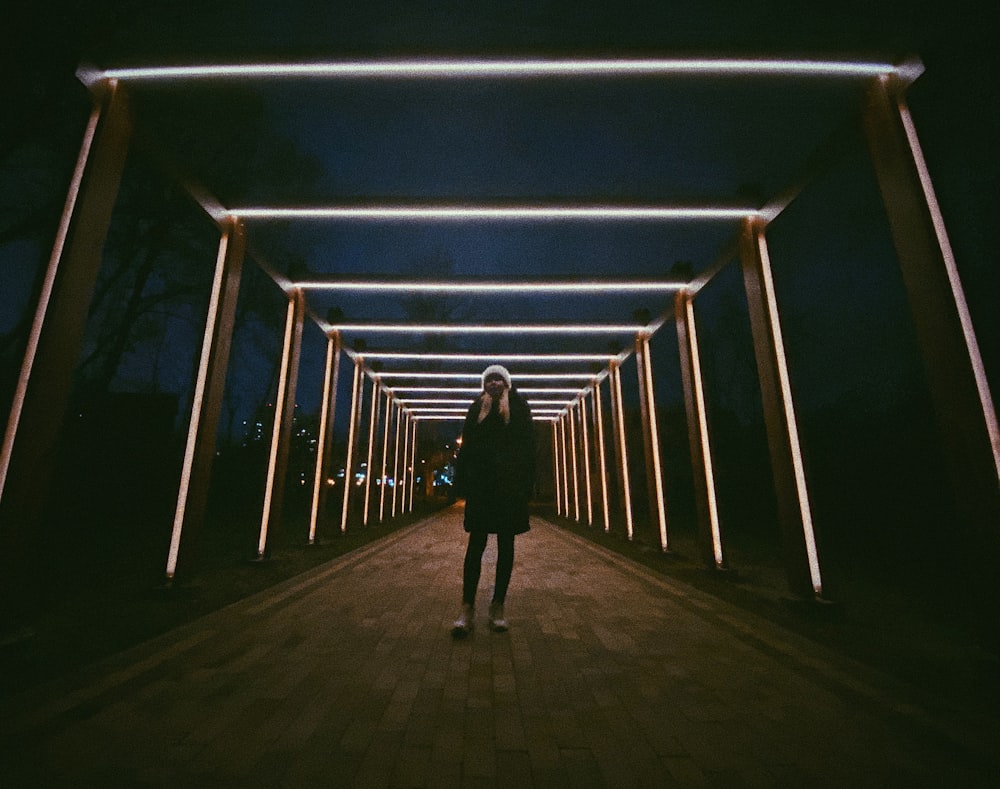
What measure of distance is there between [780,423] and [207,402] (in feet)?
17.5

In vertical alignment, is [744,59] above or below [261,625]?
above

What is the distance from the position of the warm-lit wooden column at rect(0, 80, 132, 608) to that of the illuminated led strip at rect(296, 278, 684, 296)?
311 cm

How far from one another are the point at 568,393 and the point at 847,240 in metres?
7.14

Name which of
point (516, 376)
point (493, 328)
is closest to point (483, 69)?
point (493, 328)

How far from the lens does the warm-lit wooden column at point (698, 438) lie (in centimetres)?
549

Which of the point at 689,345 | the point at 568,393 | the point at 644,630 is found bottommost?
the point at 644,630

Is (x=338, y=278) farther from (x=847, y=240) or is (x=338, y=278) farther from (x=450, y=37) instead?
(x=847, y=240)

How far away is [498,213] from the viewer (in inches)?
185

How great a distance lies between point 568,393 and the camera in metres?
13.3

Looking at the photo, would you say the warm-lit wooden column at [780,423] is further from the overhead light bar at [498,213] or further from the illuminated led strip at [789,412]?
the overhead light bar at [498,213]

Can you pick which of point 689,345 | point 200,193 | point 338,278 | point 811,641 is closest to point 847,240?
point 689,345

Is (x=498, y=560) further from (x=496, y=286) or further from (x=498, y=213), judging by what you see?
(x=496, y=286)

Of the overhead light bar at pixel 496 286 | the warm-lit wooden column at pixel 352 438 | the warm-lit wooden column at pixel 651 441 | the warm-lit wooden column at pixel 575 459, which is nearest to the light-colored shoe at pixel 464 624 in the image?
the overhead light bar at pixel 496 286

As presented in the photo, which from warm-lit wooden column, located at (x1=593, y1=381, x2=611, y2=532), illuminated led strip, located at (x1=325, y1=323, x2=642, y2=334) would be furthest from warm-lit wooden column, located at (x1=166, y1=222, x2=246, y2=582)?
warm-lit wooden column, located at (x1=593, y1=381, x2=611, y2=532)
